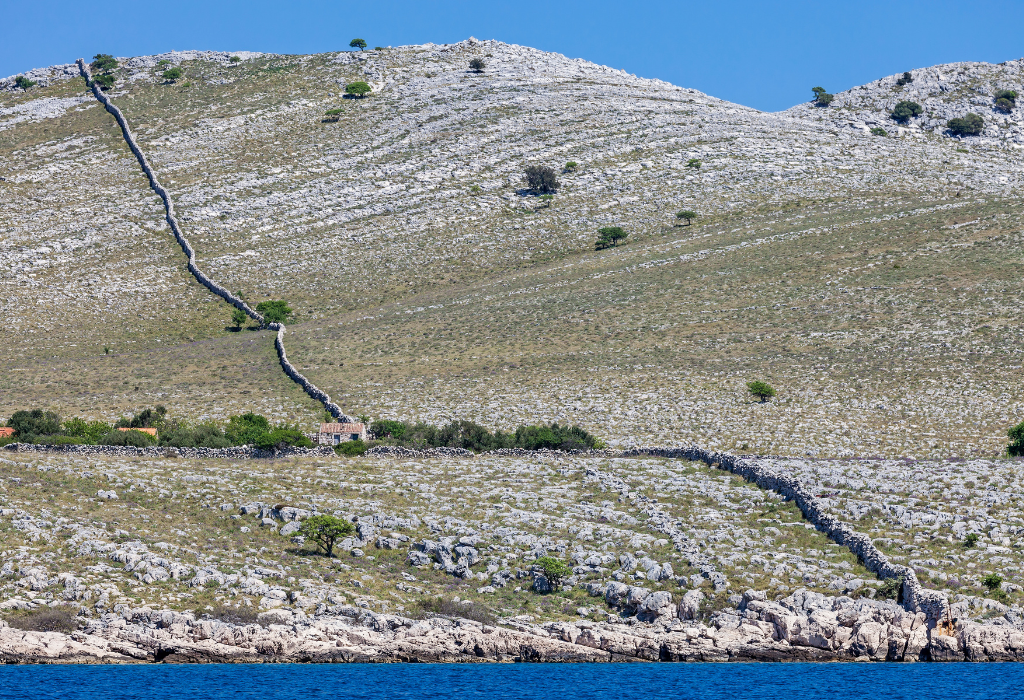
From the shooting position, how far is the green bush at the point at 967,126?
13925 cm

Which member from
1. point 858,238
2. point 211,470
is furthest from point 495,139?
point 211,470

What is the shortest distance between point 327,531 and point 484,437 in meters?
19.3

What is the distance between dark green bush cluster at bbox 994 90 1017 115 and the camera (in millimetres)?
144012

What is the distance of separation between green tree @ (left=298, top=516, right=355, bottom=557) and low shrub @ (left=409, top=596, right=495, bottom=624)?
490 cm

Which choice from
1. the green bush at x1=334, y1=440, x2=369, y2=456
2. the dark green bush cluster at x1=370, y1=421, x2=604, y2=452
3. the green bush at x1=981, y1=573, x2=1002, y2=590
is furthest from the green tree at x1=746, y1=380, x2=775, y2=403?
the green bush at x1=981, y1=573, x2=1002, y2=590

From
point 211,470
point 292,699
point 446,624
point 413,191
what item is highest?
point 413,191

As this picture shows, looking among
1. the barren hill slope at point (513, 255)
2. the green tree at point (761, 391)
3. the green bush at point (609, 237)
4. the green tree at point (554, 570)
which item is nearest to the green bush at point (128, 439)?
the barren hill slope at point (513, 255)

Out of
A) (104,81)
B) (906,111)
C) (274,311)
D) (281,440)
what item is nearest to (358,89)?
(104,81)

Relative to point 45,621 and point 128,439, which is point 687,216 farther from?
point 45,621

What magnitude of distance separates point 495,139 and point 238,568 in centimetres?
10315

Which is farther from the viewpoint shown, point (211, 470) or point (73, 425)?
point (73, 425)

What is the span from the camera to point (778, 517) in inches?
1773

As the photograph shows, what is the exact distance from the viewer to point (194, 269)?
106m

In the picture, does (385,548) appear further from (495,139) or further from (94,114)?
(94,114)
